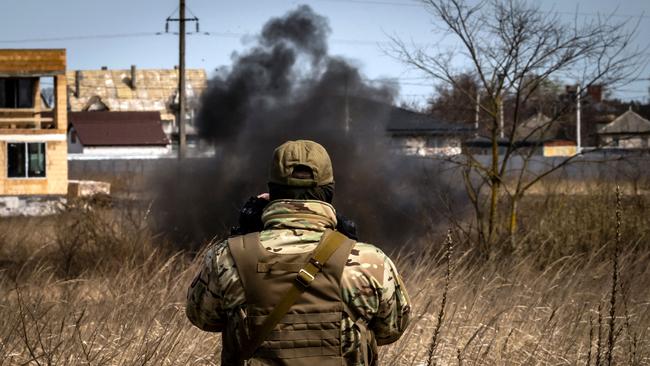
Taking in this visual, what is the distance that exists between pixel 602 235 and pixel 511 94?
2.25 meters

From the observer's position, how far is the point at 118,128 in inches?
2397

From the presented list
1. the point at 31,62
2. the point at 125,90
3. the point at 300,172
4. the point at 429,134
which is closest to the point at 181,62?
the point at 31,62

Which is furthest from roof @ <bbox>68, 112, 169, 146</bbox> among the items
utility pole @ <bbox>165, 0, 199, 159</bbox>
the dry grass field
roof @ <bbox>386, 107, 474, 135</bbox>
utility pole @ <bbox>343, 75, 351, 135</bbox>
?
the dry grass field

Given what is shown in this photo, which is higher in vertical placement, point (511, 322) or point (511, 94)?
point (511, 94)

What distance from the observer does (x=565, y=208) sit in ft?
40.5

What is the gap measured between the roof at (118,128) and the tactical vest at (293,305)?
57.0 meters

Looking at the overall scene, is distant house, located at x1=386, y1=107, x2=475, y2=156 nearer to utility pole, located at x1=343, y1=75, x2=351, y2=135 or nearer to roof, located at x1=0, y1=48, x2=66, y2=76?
utility pole, located at x1=343, y1=75, x2=351, y2=135

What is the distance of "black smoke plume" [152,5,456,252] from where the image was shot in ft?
52.9

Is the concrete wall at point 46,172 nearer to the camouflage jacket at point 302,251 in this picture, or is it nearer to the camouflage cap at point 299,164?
the camouflage jacket at point 302,251

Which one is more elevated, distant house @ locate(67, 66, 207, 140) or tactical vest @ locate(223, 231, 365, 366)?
distant house @ locate(67, 66, 207, 140)


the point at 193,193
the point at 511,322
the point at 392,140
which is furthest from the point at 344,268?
the point at 392,140

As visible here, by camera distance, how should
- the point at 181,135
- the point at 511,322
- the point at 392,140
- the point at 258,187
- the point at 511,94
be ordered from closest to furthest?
the point at 511,322
the point at 511,94
the point at 258,187
the point at 392,140
the point at 181,135

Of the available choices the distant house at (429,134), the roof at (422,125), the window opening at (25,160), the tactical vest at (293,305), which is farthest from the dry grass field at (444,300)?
the window opening at (25,160)

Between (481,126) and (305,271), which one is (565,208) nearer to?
(481,126)
